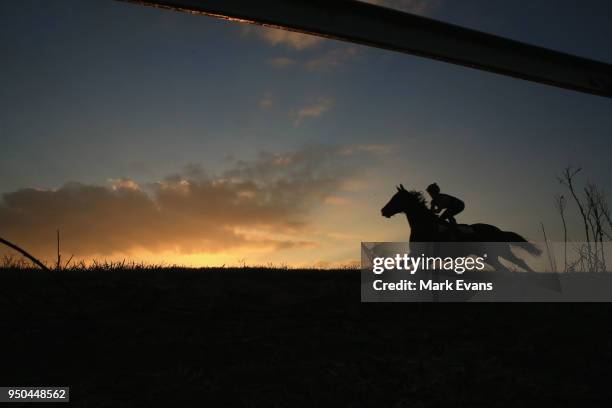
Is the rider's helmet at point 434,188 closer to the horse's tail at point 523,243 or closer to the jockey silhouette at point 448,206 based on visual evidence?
the jockey silhouette at point 448,206

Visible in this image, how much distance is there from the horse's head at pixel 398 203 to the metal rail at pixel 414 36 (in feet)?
19.3

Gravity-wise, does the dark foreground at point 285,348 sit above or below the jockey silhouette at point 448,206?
below

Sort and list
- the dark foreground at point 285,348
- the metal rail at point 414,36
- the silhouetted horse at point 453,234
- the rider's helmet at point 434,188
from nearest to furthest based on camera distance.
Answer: the metal rail at point 414,36 → the dark foreground at point 285,348 → the silhouetted horse at point 453,234 → the rider's helmet at point 434,188

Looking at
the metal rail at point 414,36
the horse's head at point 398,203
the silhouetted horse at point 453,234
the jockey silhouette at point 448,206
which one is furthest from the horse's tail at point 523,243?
the metal rail at point 414,36

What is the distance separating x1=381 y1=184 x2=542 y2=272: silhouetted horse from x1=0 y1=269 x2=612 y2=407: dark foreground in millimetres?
2387

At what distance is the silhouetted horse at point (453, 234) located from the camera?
34.1ft

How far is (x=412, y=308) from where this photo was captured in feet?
26.7

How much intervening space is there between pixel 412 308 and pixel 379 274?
1809 millimetres

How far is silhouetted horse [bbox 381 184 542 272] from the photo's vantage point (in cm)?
1038

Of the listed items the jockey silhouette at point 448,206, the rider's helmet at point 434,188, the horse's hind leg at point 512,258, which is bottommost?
the horse's hind leg at point 512,258

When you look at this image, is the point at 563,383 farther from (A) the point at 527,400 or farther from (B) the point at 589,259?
(B) the point at 589,259

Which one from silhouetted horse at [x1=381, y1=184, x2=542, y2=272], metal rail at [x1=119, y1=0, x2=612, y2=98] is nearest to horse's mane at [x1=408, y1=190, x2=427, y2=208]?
silhouetted horse at [x1=381, y1=184, x2=542, y2=272]

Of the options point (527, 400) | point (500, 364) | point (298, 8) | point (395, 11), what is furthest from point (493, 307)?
point (298, 8)

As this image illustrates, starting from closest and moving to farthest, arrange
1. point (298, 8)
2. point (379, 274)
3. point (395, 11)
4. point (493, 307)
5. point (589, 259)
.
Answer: point (298, 8) → point (395, 11) → point (493, 307) → point (379, 274) → point (589, 259)
